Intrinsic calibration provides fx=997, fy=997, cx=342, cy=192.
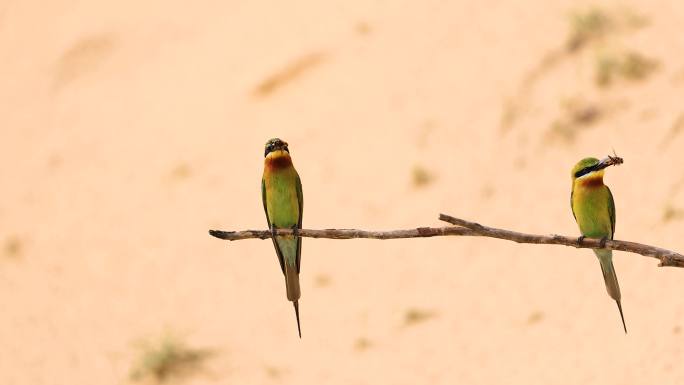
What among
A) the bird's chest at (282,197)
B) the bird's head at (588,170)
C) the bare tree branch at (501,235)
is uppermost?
the bird's chest at (282,197)

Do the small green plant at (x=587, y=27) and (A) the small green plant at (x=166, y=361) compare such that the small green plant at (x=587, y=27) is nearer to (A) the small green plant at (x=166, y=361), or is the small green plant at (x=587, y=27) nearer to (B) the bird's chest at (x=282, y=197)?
(A) the small green plant at (x=166, y=361)

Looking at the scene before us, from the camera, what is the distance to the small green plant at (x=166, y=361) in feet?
38.1

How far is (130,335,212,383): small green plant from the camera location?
1162 cm

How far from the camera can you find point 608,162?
15.6 ft

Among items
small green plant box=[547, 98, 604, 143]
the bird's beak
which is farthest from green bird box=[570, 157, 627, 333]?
small green plant box=[547, 98, 604, 143]

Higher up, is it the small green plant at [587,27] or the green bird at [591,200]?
the small green plant at [587,27]

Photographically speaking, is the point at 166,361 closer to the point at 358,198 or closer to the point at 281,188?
the point at 358,198

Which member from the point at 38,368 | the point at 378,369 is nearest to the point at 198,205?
the point at 38,368

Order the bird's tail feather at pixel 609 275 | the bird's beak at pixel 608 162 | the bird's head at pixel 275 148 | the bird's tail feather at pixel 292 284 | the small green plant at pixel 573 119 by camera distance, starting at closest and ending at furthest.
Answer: the bird's beak at pixel 608 162, the bird's tail feather at pixel 609 275, the bird's tail feather at pixel 292 284, the bird's head at pixel 275 148, the small green plant at pixel 573 119

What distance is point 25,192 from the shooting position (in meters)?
16.6

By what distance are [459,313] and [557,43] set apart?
447 centimetres

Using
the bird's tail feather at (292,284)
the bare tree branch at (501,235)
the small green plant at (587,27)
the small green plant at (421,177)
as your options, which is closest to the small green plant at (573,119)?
the small green plant at (587,27)

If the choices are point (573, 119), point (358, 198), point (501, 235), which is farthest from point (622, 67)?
point (501, 235)

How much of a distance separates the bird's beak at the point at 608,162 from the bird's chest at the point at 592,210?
25cm
